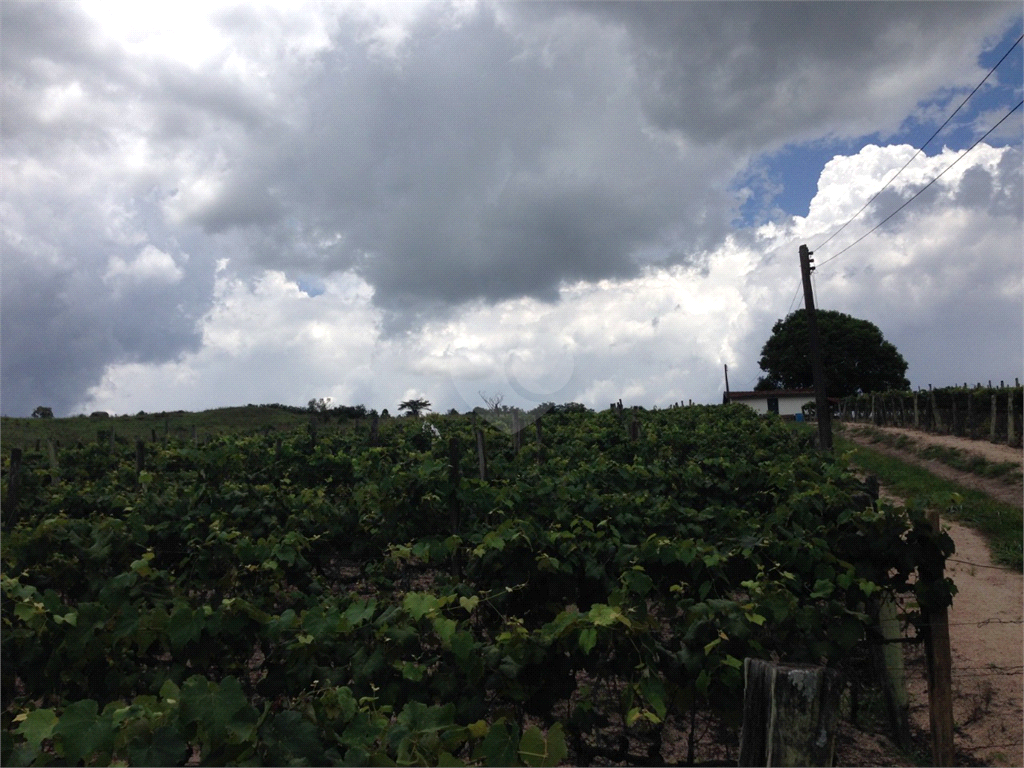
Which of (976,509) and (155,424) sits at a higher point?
(155,424)

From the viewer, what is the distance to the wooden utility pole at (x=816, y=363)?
20656mm

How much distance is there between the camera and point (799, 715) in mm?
2121

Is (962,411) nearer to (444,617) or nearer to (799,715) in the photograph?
(444,617)

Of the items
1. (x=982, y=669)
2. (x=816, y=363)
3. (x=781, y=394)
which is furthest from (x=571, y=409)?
(x=781, y=394)

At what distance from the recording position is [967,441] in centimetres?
2311

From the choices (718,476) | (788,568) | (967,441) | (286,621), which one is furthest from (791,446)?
(967,441)

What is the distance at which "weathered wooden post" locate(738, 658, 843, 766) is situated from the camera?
2.10 m

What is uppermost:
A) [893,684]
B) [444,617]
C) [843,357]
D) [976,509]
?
[843,357]

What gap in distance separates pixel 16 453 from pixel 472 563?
6.86 m

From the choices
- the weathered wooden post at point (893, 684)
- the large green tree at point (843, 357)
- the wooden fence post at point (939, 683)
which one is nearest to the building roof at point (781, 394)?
the large green tree at point (843, 357)

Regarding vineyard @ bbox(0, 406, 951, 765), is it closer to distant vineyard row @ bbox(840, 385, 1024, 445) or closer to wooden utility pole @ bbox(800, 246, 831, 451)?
wooden utility pole @ bbox(800, 246, 831, 451)

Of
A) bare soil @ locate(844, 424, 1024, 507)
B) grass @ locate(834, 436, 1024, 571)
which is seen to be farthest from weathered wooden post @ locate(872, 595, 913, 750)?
bare soil @ locate(844, 424, 1024, 507)

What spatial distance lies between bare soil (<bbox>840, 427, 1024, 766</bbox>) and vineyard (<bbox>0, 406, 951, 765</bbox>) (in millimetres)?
787

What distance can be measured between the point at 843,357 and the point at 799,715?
61617 mm
